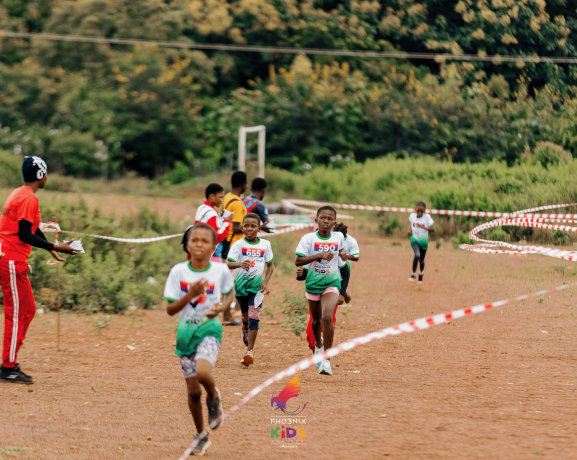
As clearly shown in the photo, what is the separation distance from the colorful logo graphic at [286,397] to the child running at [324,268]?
795mm

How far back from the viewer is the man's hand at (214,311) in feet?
15.4

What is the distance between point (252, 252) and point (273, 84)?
126 feet

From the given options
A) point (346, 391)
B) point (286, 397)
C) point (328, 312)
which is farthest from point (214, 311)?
point (328, 312)

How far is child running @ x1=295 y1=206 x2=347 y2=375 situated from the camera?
6.85m

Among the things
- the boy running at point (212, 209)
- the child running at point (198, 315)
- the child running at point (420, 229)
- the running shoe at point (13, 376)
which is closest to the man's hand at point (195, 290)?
the child running at point (198, 315)

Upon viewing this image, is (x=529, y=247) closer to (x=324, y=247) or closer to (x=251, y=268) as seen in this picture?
(x=324, y=247)

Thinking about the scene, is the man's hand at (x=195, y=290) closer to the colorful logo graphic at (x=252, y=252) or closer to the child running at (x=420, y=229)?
the colorful logo graphic at (x=252, y=252)

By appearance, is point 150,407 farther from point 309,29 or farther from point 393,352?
point 309,29

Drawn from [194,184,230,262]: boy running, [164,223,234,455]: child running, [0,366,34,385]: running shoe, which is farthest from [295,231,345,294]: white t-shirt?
[0,366,34,385]: running shoe

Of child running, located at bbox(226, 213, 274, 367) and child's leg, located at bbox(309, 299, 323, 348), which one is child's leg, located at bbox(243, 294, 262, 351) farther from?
child's leg, located at bbox(309, 299, 323, 348)

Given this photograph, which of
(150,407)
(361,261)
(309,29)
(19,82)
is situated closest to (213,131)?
(309,29)

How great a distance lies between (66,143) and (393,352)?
33.6 m

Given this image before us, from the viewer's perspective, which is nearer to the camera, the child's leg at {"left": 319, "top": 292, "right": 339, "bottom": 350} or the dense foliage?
the child's leg at {"left": 319, "top": 292, "right": 339, "bottom": 350}

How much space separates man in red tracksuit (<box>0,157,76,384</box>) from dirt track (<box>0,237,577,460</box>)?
587mm
